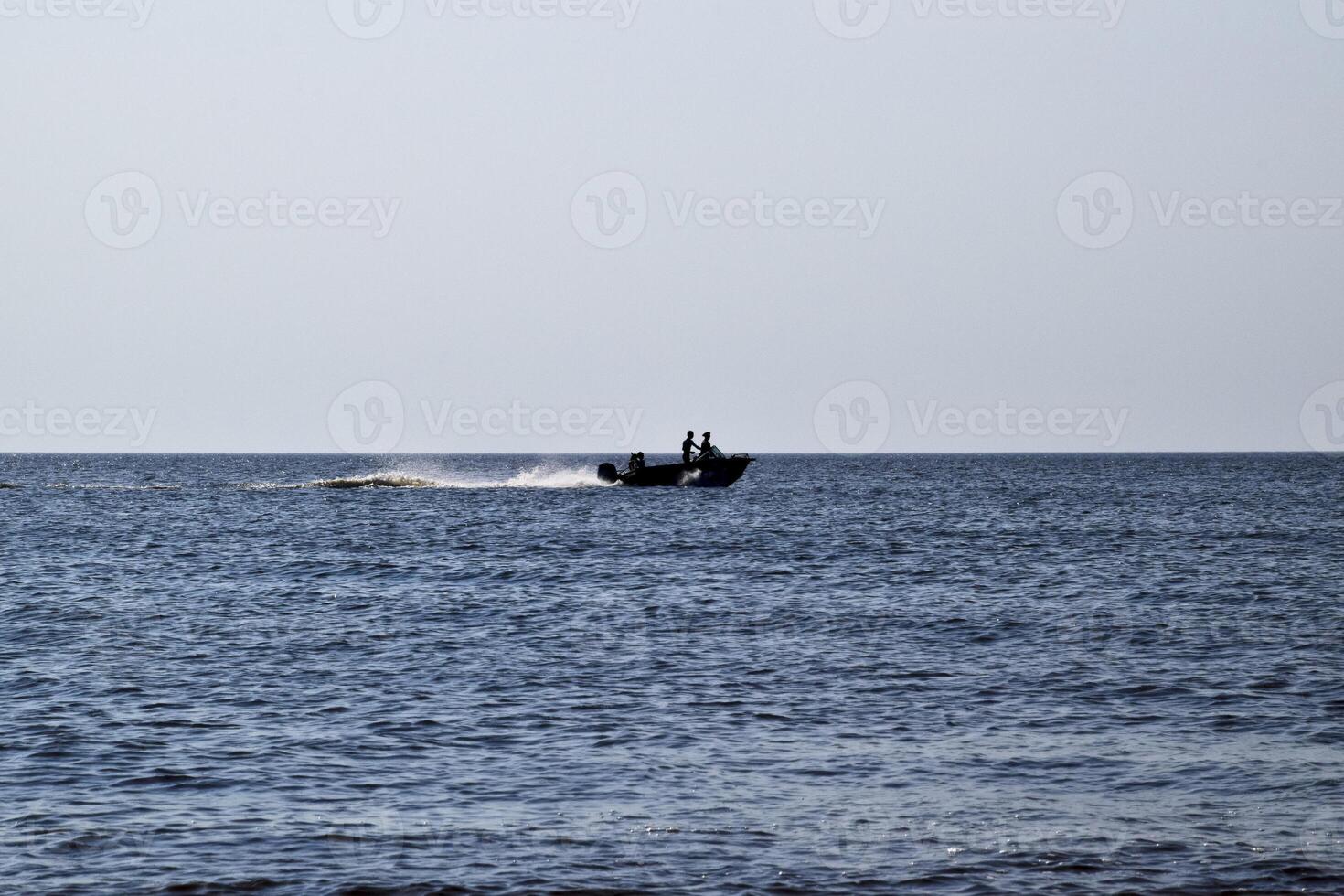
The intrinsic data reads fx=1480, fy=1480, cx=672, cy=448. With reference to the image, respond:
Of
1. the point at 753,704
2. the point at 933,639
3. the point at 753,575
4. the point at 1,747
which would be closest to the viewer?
the point at 1,747

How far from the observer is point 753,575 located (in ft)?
120

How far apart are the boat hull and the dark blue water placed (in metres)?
28.1

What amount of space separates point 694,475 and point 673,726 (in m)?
52.9

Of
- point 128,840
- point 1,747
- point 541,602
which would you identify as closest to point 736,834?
point 128,840

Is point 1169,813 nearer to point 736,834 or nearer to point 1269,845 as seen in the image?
point 1269,845

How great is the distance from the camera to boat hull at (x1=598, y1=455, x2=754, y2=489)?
68.9m

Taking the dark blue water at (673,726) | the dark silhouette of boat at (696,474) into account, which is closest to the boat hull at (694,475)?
the dark silhouette of boat at (696,474)

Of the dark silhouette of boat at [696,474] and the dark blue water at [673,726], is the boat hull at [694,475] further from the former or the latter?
the dark blue water at [673,726]

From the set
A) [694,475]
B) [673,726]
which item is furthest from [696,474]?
[673,726]

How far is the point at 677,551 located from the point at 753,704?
2516 cm

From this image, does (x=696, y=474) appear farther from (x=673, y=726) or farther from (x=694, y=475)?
(x=673, y=726)

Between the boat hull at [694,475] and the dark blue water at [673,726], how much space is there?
28.1 metres

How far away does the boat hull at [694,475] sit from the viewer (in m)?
68.9

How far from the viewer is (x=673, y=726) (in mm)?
17359
